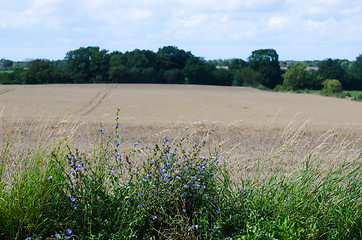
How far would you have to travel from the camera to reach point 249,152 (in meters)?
9.88

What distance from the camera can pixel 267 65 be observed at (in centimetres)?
8750

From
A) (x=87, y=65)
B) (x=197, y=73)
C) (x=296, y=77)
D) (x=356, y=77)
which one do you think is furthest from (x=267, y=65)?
(x=87, y=65)

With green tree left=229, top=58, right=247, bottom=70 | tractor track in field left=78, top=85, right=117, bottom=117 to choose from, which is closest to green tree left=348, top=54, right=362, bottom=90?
green tree left=229, top=58, right=247, bottom=70

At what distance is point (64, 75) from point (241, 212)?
74.1 m

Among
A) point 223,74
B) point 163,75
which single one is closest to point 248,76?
point 223,74

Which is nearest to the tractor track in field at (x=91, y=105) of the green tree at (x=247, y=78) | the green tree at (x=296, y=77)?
the green tree at (x=296, y=77)

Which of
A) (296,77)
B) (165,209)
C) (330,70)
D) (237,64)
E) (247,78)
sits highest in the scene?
(237,64)

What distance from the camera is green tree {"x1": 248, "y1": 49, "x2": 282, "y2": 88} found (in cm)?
8462

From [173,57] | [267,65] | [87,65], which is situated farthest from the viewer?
[173,57]

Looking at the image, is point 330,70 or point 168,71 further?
point 168,71

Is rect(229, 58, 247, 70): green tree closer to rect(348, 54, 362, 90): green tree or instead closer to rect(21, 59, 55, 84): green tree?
rect(348, 54, 362, 90): green tree

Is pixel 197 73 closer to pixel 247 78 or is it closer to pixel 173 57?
pixel 247 78

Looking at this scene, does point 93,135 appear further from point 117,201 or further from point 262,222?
point 262,222

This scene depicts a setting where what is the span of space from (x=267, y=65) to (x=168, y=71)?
23348mm
